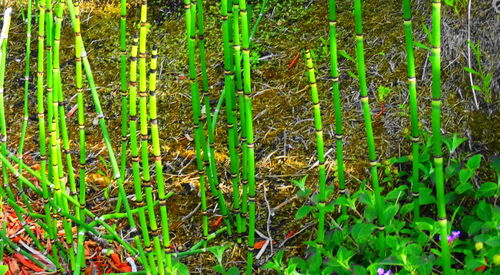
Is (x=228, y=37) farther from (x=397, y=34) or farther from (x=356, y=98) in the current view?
(x=397, y=34)

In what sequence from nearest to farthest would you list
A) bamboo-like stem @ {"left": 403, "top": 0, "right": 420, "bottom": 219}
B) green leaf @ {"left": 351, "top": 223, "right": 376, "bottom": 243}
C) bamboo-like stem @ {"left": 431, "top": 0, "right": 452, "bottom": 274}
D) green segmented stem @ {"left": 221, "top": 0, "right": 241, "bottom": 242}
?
bamboo-like stem @ {"left": 431, "top": 0, "right": 452, "bottom": 274}, bamboo-like stem @ {"left": 403, "top": 0, "right": 420, "bottom": 219}, green leaf @ {"left": 351, "top": 223, "right": 376, "bottom": 243}, green segmented stem @ {"left": 221, "top": 0, "right": 241, "bottom": 242}

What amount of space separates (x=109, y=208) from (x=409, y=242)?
0.97 metres

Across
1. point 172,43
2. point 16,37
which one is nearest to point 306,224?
point 172,43

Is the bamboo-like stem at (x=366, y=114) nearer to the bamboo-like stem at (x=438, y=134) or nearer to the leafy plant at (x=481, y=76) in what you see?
the bamboo-like stem at (x=438, y=134)

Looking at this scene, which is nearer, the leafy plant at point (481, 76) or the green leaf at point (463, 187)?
the green leaf at point (463, 187)

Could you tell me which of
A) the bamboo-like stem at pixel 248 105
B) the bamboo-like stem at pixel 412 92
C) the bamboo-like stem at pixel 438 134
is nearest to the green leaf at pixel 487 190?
the bamboo-like stem at pixel 412 92

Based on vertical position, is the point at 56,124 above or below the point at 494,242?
above

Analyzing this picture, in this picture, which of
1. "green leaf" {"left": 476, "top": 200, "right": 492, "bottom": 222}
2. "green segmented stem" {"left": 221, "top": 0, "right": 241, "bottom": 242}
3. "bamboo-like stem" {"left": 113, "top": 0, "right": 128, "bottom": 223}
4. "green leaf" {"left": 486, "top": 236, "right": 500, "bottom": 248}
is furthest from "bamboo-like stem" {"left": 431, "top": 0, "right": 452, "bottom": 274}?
"bamboo-like stem" {"left": 113, "top": 0, "right": 128, "bottom": 223}

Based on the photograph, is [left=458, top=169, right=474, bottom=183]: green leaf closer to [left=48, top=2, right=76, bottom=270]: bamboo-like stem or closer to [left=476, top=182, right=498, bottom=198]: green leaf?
[left=476, top=182, right=498, bottom=198]: green leaf

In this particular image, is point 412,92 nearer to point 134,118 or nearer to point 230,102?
point 230,102

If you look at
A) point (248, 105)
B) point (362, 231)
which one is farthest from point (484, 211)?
point (248, 105)

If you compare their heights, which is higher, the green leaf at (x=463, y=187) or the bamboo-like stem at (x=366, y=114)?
the bamboo-like stem at (x=366, y=114)

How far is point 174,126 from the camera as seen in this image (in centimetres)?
223

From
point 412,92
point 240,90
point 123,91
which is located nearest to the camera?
point 412,92
